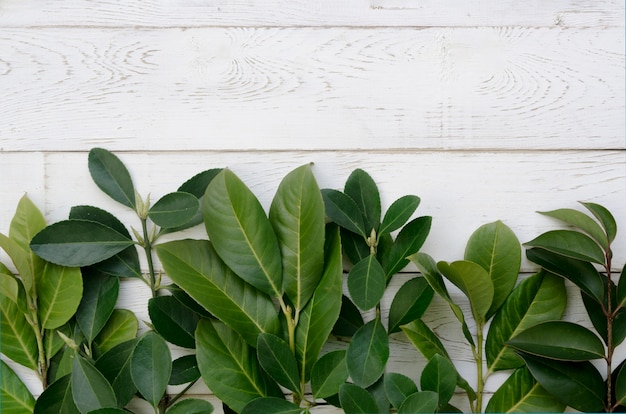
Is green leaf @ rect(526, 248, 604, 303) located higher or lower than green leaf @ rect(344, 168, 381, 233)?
lower

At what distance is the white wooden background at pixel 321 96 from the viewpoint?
0.80 meters

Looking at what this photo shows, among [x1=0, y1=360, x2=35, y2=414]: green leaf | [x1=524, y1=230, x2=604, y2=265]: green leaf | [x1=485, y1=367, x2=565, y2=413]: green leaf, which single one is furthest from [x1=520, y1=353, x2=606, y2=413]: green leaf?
[x1=0, y1=360, x2=35, y2=414]: green leaf

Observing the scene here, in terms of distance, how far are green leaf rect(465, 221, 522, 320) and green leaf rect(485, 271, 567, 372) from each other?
2cm

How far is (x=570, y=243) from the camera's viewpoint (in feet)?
2.55

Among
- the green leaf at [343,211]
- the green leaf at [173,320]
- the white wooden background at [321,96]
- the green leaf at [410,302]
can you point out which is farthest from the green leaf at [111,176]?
the green leaf at [410,302]

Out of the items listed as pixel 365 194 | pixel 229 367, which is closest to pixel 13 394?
pixel 229 367

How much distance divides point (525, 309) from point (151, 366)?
0.49 m

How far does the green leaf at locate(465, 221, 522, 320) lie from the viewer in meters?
0.79

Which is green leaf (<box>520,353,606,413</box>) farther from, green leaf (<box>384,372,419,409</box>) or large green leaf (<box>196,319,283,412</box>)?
large green leaf (<box>196,319,283,412</box>)

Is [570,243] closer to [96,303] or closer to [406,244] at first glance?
[406,244]

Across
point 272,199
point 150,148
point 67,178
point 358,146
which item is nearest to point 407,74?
point 358,146

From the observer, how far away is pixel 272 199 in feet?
2.65

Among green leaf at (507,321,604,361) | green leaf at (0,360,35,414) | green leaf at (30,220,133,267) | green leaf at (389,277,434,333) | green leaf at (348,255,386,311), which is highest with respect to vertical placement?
green leaf at (30,220,133,267)

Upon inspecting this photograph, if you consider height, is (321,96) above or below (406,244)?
above
